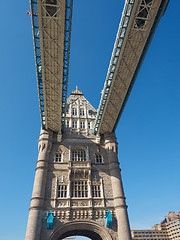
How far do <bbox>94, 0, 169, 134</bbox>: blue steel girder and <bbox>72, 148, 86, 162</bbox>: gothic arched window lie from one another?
25.6ft

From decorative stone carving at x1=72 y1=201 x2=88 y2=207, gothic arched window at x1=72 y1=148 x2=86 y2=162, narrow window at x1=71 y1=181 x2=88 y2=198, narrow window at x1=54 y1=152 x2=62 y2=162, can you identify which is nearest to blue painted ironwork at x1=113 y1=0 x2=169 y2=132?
gothic arched window at x1=72 y1=148 x2=86 y2=162

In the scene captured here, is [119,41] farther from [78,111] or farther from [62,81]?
[78,111]

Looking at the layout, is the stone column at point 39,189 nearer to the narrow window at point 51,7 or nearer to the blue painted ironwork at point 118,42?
the blue painted ironwork at point 118,42

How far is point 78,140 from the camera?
1467 inches

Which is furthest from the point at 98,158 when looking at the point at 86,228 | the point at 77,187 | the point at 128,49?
the point at 128,49

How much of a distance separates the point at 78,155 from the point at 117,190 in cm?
978

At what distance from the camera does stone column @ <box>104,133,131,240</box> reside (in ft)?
90.4

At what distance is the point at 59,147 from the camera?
1410 inches

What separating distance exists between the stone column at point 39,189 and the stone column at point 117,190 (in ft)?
37.7

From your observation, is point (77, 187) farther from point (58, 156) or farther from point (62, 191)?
point (58, 156)

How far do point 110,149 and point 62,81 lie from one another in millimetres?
16228

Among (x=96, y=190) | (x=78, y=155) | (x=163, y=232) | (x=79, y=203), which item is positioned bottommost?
(x=79, y=203)

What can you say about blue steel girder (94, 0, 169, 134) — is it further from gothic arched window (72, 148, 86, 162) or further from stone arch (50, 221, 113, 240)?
stone arch (50, 221, 113, 240)

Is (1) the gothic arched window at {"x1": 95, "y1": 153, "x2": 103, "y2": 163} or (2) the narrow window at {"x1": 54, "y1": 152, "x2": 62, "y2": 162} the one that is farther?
(1) the gothic arched window at {"x1": 95, "y1": 153, "x2": 103, "y2": 163}
